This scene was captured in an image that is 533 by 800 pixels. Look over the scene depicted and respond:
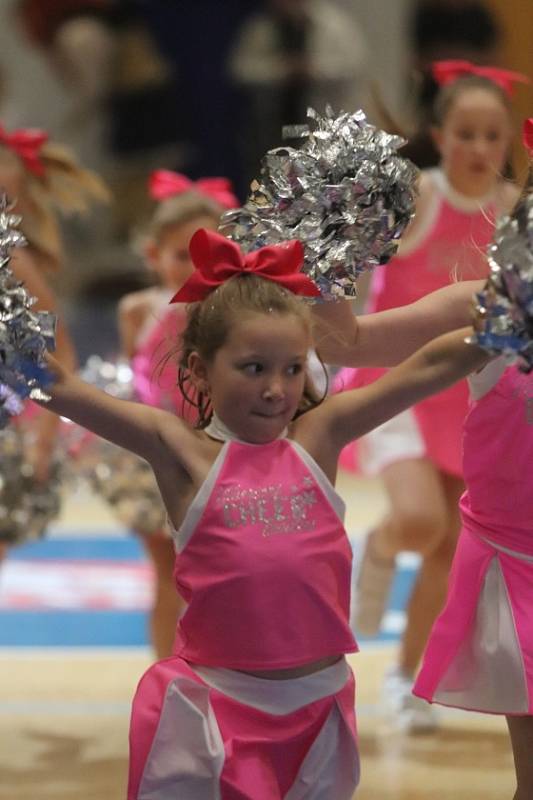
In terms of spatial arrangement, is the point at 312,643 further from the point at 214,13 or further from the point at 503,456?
the point at 214,13

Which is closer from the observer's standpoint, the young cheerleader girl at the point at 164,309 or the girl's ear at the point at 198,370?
the girl's ear at the point at 198,370

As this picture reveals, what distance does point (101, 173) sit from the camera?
36.4ft

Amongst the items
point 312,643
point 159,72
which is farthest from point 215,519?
point 159,72

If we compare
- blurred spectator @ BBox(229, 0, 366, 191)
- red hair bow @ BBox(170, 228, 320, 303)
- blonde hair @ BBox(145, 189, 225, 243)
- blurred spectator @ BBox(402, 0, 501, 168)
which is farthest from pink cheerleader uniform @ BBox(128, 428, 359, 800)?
blurred spectator @ BBox(229, 0, 366, 191)

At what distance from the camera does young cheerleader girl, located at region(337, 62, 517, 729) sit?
14.9 ft

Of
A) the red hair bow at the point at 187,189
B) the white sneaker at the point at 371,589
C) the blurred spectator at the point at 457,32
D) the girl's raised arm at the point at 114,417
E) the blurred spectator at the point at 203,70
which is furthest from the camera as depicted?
the blurred spectator at the point at 203,70

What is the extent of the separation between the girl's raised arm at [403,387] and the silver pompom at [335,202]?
Answer: 0.24 meters

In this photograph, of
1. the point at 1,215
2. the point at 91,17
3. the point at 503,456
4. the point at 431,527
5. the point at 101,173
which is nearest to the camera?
the point at 1,215

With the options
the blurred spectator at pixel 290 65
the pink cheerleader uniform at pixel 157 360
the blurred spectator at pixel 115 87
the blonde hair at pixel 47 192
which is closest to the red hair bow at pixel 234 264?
the pink cheerleader uniform at pixel 157 360

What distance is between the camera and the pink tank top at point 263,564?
2.83m

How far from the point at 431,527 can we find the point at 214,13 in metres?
6.80

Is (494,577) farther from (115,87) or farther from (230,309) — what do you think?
(115,87)

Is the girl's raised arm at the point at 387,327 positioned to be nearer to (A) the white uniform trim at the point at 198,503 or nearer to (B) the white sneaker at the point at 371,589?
(A) the white uniform trim at the point at 198,503

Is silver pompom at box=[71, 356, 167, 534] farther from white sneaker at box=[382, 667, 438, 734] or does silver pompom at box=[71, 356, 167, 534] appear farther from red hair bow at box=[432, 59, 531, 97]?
red hair bow at box=[432, 59, 531, 97]
